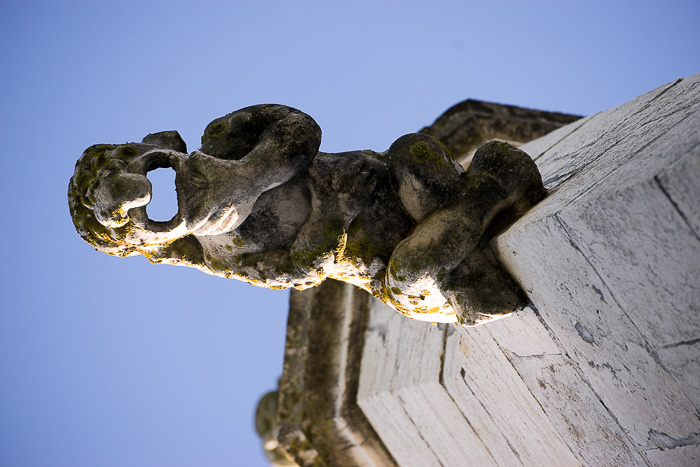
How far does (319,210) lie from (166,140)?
54 centimetres

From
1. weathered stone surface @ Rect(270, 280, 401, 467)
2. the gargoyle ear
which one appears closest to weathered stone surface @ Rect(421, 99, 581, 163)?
weathered stone surface @ Rect(270, 280, 401, 467)

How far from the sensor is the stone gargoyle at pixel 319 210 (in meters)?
1.70

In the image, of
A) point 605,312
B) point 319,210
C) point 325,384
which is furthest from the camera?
point 325,384

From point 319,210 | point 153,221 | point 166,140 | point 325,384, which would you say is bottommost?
point 325,384

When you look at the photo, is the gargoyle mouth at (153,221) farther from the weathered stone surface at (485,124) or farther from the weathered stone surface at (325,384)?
the weathered stone surface at (485,124)

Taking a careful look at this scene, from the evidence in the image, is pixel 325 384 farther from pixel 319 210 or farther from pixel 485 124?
pixel 319 210

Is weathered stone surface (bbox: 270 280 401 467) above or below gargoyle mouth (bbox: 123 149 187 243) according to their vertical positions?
below

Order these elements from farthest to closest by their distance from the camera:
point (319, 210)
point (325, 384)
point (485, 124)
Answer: point (485, 124) < point (325, 384) < point (319, 210)

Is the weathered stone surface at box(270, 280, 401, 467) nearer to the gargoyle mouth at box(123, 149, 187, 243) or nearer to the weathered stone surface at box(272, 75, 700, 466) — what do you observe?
the weathered stone surface at box(272, 75, 700, 466)

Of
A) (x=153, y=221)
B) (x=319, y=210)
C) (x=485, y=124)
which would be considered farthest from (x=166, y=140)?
(x=485, y=124)

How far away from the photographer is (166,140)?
6.26 feet

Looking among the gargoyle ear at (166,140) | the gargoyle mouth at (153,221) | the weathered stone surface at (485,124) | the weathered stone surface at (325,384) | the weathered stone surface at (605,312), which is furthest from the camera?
the weathered stone surface at (485,124)

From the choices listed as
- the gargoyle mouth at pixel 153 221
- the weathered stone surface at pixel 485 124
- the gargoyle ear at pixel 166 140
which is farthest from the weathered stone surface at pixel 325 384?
the gargoyle mouth at pixel 153 221

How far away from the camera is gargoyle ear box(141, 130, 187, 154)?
1.90 m
